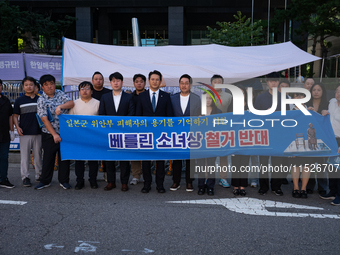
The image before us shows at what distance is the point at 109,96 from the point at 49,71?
7.09 meters

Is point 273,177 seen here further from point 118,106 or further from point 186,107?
point 118,106

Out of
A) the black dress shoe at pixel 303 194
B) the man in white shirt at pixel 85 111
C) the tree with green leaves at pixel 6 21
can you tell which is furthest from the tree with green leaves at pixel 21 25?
the black dress shoe at pixel 303 194

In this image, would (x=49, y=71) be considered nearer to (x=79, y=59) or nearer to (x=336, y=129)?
(x=79, y=59)

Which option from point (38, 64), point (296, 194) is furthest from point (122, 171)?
point (38, 64)

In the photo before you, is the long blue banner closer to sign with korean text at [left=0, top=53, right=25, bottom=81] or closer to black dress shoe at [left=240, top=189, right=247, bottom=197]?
black dress shoe at [left=240, top=189, right=247, bottom=197]

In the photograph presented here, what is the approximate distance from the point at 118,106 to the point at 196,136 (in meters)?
1.43

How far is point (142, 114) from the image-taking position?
582 centimetres

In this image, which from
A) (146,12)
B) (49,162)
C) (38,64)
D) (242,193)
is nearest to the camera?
(242,193)

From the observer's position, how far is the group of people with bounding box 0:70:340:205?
5562 mm

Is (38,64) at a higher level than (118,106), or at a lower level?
higher

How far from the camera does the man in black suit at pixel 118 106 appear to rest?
5801 mm

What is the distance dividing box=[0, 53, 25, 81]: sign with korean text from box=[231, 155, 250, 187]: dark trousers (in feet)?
29.4

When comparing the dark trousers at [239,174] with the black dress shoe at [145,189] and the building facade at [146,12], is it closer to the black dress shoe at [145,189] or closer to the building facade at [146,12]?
the black dress shoe at [145,189]

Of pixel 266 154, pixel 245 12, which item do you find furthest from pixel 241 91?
pixel 245 12
